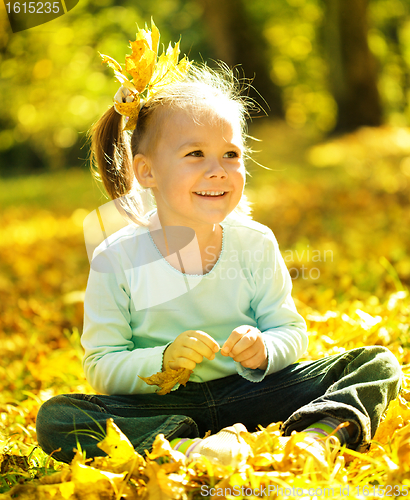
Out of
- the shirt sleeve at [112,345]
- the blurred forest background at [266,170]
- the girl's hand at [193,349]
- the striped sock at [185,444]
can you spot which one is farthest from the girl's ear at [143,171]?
the striped sock at [185,444]

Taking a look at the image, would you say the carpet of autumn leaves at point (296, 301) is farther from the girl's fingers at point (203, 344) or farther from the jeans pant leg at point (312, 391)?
the girl's fingers at point (203, 344)

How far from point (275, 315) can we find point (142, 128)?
842mm

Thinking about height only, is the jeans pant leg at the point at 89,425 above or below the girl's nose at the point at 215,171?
below

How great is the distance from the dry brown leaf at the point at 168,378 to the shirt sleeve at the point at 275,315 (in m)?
0.19

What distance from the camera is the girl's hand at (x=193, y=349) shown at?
1536 millimetres

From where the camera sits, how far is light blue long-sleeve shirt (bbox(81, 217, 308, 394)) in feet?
5.68

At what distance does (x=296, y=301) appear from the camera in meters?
3.04

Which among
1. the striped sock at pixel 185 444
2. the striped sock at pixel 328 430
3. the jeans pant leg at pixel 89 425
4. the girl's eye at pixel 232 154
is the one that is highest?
the girl's eye at pixel 232 154

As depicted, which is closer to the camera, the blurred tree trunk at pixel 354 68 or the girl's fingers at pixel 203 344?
the girl's fingers at pixel 203 344

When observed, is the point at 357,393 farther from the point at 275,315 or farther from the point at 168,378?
the point at 168,378

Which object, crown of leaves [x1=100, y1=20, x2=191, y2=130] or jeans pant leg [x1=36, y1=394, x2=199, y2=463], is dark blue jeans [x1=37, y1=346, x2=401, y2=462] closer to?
jeans pant leg [x1=36, y1=394, x2=199, y2=463]

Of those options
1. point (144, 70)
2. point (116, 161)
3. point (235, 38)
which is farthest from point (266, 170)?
point (144, 70)

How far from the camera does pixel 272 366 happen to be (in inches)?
67.9

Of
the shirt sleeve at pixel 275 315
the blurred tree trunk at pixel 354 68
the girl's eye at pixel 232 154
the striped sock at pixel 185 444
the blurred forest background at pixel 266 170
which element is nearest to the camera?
the striped sock at pixel 185 444
